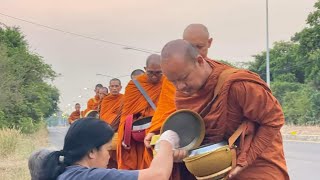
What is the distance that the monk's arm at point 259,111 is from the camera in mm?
3154

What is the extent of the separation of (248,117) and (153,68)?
95.9 inches

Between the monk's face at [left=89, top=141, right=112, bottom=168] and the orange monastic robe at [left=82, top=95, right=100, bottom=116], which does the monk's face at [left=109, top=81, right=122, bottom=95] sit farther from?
the monk's face at [left=89, top=141, right=112, bottom=168]

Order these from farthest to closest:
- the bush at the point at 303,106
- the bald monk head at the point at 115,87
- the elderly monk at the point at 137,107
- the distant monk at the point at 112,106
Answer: the bush at the point at 303,106, the bald monk head at the point at 115,87, the distant monk at the point at 112,106, the elderly monk at the point at 137,107

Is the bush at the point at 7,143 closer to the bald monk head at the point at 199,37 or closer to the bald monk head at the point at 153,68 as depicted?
the bald monk head at the point at 153,68

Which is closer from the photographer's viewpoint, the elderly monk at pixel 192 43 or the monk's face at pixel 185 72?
the monk's face at pixel 185 72

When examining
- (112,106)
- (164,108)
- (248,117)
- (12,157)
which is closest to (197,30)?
(164,108)

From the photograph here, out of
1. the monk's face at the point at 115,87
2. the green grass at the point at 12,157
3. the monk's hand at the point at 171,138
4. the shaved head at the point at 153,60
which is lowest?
the green grass at the point at 12,157

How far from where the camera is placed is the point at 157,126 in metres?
4.01

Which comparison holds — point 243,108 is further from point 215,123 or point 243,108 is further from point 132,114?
point 132,114

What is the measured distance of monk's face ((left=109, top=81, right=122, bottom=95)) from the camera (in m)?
8.27

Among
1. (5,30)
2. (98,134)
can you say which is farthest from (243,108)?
(5,30)

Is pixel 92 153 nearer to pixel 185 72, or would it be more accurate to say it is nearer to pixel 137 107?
pixel 185 72

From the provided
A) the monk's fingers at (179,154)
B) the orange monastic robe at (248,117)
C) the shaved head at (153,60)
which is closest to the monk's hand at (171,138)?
the monk's fingers at (179,154)

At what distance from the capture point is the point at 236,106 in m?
3.22
